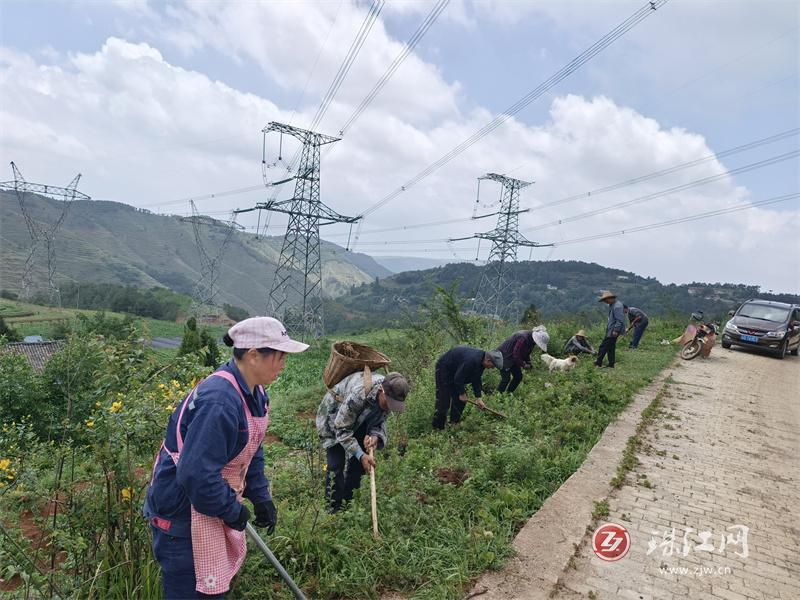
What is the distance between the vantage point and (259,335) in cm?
223

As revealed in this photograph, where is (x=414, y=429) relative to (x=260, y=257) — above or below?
below

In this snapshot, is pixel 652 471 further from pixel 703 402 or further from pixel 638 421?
pixel 703 402

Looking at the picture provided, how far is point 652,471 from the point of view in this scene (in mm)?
5418

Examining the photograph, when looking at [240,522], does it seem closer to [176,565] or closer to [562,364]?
[176,565]

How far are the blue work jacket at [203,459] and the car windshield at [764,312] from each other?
55.5ft

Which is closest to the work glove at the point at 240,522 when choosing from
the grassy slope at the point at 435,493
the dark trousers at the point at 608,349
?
the grassy slope at the point at 435,493

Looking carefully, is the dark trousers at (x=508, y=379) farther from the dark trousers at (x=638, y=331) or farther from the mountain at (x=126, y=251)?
the mountain at (x=126, y=251)

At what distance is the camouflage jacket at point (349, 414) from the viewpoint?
416cm

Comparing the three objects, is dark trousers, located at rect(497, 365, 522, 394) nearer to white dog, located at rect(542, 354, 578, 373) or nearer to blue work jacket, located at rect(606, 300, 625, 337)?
white dog, located at rect(542, 354, 578, 373)

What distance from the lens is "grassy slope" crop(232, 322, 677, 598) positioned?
10.8 feet

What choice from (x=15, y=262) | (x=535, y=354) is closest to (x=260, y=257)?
(x=15, y=262)

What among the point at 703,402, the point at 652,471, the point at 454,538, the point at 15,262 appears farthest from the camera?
the point at 15,262

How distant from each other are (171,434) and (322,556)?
1780 millimetres

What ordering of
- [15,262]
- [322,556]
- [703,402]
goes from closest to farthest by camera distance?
[322,556]
[703,402]
[15,262]
